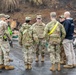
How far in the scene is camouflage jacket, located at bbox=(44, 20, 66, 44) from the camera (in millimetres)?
13258

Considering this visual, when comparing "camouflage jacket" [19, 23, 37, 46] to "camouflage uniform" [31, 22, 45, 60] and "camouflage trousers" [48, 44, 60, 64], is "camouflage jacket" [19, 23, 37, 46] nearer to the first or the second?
"camouflage trousers" [48, 44, 60, 64]

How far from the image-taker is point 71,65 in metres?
14.1

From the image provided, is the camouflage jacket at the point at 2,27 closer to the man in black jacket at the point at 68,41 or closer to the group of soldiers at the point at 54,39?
the group of soldiers at the point at 54,39

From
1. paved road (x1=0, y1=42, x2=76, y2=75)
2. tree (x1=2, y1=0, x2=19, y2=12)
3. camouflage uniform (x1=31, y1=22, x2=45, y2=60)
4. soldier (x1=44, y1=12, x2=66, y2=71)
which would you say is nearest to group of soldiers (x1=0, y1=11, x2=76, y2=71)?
soldier (x1=44, y1=12, x2=66, y2=71)

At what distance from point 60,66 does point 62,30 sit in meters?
1.69

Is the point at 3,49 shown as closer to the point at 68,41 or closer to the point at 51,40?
the point at 51,40

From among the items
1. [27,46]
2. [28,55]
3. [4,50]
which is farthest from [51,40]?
[4,50]

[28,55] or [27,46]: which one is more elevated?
[27,46]

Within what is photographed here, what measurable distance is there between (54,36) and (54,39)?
112 mm

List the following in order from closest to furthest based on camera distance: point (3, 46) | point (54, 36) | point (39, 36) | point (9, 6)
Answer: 1. point (54, 36)
2. point (3, 46)
3. point (39, 36)
4. point (9, 6)

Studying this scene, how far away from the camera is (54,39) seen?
13258mm

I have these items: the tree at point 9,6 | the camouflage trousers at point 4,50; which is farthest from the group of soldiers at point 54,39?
the tree at point 9,6

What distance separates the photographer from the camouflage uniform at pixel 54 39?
43.5 feet

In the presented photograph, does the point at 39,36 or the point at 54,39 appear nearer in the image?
the point at 54,39
